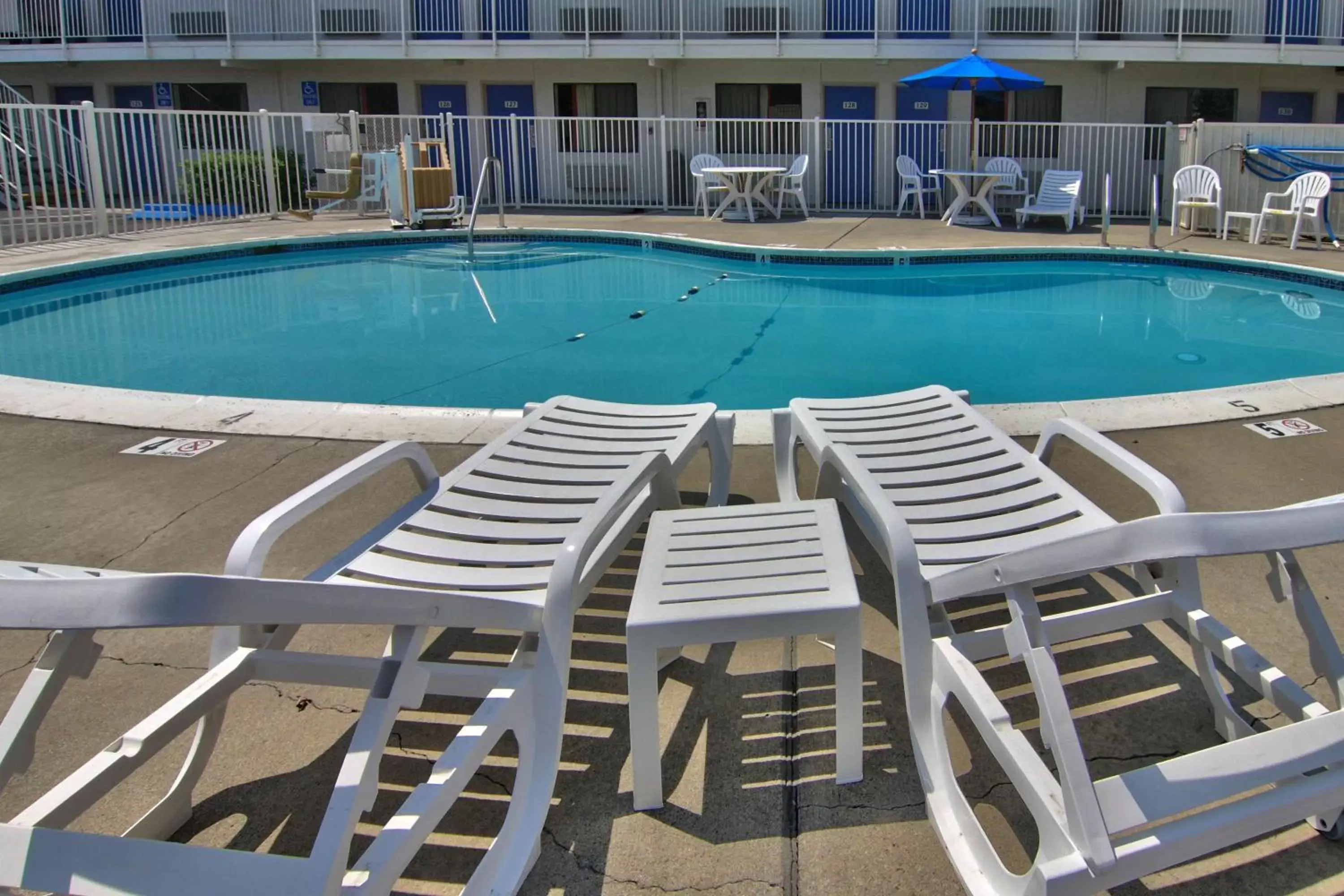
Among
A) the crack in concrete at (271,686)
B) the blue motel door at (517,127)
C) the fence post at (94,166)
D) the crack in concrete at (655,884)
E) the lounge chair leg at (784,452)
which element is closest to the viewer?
the crack in concrete at (655,884)

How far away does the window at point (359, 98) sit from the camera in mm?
19484

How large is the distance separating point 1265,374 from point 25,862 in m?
7.12

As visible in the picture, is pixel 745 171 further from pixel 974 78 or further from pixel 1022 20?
pixel 1022 20

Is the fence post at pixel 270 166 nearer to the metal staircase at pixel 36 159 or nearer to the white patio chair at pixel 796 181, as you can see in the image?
the metal staircase at pixel 36 159

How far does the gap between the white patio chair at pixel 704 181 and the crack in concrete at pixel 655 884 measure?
13743 mm

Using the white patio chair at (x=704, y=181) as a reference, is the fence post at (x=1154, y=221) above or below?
below

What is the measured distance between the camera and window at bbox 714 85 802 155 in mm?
17531

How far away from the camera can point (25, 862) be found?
4.65 ft

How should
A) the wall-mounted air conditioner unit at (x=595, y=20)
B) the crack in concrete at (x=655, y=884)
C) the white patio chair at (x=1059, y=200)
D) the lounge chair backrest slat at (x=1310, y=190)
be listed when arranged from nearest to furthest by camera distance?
1. the crack in concrete at (x=655, y=884)
2. the lounge chair backrest slat at (x=1310, y=190)
3. the white patio chair at (x=1059, y=200)
4. the wall-mounted air conditioner unit at (x=595, y=20)

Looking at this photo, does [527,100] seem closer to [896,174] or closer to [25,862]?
[896,174]

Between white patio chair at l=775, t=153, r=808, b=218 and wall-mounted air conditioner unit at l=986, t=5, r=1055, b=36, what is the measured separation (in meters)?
4.46

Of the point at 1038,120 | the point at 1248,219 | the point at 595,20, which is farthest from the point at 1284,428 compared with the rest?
the point at 595,20

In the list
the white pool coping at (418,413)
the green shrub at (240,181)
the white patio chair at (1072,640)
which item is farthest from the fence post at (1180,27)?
the white patio chair at (1072,640)

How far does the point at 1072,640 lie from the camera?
226 centimetres
